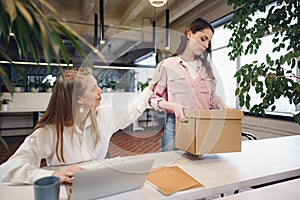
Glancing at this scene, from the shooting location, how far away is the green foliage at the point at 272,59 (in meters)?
1.48

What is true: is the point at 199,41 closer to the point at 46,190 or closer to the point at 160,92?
the point at 160,92

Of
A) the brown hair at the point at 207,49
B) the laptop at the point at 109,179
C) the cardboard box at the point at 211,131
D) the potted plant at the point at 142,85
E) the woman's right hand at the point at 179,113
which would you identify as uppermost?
the brown hair at the point at 207,49

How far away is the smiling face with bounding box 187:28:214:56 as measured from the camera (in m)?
1.26

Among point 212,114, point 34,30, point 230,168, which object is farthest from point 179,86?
point 34,30

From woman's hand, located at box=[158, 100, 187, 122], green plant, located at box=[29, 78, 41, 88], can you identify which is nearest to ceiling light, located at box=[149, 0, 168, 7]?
woman's hand, located at box=[158, 100, 187, 122]

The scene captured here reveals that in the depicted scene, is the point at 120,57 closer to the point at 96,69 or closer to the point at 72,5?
the point at 96,69

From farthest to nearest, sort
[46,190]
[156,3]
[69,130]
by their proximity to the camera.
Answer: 1. [156,3]
2. [69,130]
3. [46,190]

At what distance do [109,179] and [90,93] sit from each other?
0.42 metres

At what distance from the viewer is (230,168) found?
1045mm

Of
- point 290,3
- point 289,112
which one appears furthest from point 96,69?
point 289,112

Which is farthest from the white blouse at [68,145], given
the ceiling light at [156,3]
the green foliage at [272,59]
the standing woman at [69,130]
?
the green foliage at [272,59]

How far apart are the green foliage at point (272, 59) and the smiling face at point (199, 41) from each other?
500 mm

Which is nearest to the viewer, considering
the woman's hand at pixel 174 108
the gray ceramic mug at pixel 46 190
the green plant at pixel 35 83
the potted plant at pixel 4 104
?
the gray ceramic mug at pixel 46 190

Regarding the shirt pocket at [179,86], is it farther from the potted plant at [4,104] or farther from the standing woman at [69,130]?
the potted plant at [4,104]
